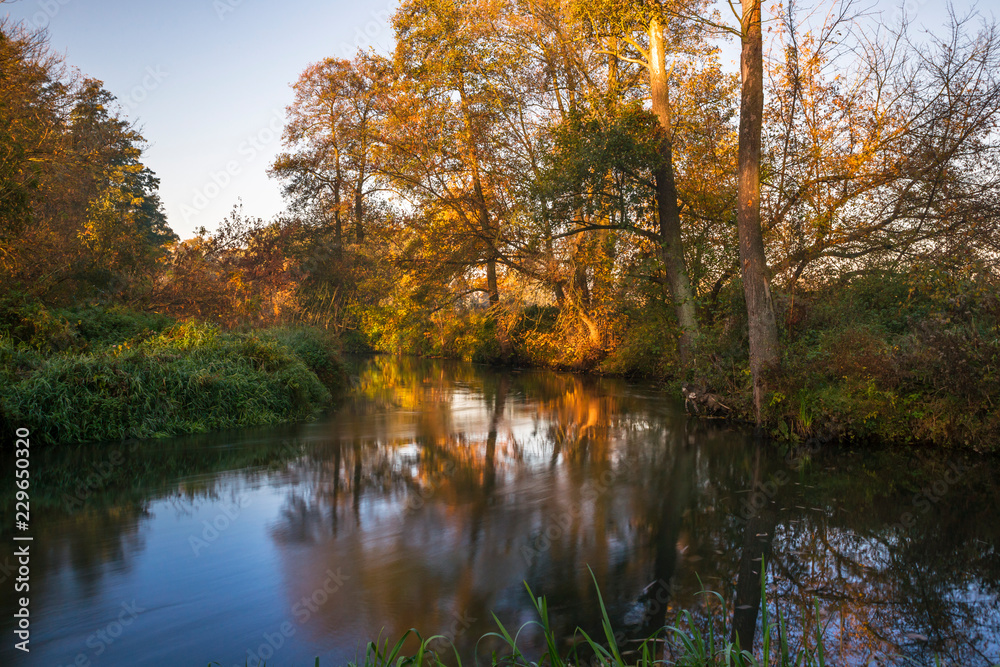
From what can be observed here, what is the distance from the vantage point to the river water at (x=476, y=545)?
4180 mm

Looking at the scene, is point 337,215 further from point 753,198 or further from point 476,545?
point 476,545

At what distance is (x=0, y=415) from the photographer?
882 centimetres

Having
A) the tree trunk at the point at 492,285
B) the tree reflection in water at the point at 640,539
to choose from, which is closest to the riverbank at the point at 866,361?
the tree reflection in water at the point at 640,539

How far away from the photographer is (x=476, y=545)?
5844 mm

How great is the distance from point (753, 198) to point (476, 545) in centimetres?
852

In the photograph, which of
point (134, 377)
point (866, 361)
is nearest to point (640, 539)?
point (866, 361)

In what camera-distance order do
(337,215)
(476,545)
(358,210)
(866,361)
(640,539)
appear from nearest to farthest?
1. (476,545)
2. (640,539)
3. (866,361)
4. (358,210)
5. (337,215)

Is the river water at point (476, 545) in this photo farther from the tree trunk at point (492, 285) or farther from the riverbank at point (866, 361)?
the tree trunk at point (492, 285)

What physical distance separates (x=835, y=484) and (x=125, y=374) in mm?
9869

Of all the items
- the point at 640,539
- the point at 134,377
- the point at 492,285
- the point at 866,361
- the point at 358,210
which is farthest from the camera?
the point at 358,210

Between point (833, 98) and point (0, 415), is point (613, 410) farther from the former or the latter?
point (0, 415)

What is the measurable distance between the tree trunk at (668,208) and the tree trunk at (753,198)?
2959 millimetres

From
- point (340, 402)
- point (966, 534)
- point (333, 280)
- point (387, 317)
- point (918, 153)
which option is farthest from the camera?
point (333, 280)

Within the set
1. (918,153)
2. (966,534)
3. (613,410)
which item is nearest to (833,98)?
(918,153)
